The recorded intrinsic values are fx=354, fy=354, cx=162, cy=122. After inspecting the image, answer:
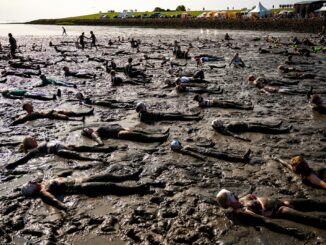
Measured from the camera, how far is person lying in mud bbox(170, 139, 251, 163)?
36.0 feet

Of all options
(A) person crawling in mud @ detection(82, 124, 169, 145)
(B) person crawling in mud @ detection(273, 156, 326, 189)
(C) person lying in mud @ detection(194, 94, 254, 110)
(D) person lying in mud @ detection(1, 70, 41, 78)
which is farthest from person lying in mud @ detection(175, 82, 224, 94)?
(D) person lying in mud @ detection(1, 70, 41, 78)

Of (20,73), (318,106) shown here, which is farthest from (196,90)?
(20,73)

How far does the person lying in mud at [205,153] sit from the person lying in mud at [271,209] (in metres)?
2.72

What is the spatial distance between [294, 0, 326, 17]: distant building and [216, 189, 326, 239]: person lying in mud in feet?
237

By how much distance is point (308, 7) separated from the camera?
7462 cm

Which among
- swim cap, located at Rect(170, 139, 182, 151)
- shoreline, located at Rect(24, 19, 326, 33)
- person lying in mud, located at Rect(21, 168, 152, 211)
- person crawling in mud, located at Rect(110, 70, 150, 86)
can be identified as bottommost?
person lying in mud, located at Rect(21, 168, 152, 211)

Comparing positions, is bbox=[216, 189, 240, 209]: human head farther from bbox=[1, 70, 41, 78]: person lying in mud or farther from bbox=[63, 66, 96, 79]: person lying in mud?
bbox=[1, 70, 41, 78]: person lying in mud

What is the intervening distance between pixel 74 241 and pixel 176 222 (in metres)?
2.26

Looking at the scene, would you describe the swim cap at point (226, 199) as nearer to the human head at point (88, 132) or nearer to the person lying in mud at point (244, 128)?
the person lying in mud at point (244, 128)

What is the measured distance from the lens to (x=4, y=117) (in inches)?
642

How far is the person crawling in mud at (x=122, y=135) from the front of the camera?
12.8m

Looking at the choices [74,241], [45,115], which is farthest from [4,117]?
[74,241]

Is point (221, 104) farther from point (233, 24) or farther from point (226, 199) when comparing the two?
point (233, 24)

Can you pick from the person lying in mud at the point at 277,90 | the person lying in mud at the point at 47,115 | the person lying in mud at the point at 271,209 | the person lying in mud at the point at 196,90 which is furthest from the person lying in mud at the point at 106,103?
the person lying in mud at the point at 271,209
